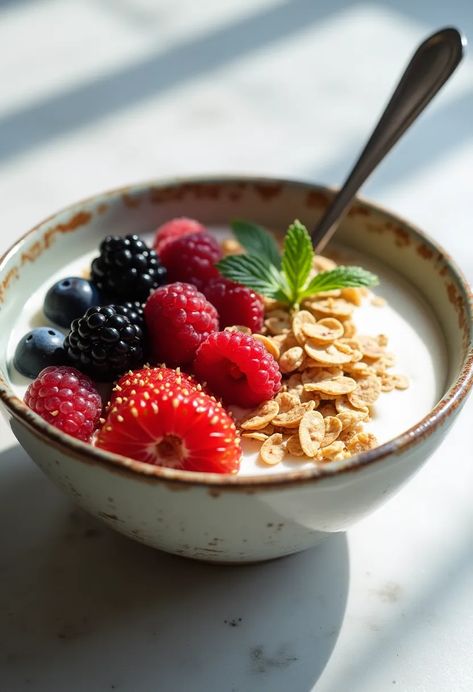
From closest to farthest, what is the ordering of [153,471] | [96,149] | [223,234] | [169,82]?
[153,471] < [223,234] < [96,149] < [169,82]

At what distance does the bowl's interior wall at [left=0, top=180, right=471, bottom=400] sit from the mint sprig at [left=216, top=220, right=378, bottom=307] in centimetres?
11

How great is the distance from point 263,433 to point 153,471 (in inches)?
7.8

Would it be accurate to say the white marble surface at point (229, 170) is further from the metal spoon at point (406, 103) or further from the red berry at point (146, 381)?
the metal spoon at point (406, 103)

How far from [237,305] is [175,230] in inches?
8.4

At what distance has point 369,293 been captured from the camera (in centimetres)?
115

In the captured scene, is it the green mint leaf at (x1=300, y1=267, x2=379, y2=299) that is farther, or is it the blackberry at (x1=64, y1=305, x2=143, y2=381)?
the green mint leaf at (x1=300, y1=267, x2=379, y2=299)

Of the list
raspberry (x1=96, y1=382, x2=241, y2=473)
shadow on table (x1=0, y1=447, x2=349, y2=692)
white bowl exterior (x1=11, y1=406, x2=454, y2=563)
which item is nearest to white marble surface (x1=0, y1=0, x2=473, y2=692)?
shadow on table (x1=0, y1=447, x2=349, y2=692)

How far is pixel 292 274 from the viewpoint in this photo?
1058 millimetres

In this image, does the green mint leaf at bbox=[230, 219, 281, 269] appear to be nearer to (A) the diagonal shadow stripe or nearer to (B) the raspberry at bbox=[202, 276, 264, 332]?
(B) the raspberry at bbox=[202, 276, 264, 332]

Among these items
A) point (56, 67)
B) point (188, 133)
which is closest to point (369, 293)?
point (188, 133)

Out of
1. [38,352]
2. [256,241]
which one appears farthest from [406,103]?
[38,352]

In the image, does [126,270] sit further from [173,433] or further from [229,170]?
[229,170]

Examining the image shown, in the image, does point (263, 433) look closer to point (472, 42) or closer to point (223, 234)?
point (223, 234)

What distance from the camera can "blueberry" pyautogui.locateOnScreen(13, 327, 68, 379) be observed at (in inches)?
37.7
